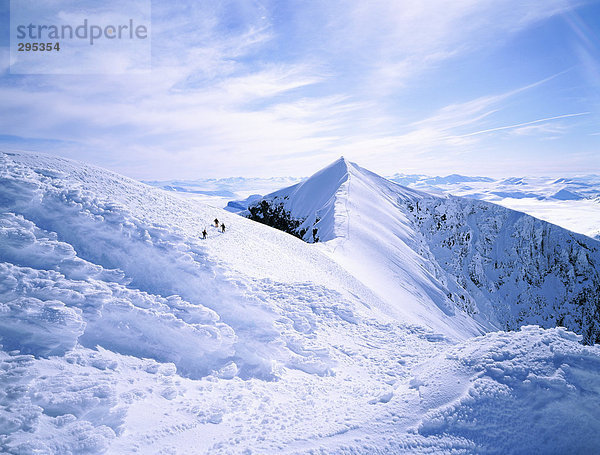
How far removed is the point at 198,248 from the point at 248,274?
9.89ft

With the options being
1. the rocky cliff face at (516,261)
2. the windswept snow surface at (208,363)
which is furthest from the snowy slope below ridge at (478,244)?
the windswept snow surface at (208,363)

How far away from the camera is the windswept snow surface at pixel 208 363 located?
6383mm

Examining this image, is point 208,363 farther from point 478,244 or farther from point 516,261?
point 516,261

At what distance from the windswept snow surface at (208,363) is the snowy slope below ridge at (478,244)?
44.4 meters

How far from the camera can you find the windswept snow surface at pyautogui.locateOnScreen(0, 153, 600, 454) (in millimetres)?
6383

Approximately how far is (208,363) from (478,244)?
9783 centimetres

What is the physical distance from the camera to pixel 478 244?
288 feet

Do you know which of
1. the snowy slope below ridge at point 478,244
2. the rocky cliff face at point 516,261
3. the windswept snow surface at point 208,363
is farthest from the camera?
the rocky cliff face at point 516,261

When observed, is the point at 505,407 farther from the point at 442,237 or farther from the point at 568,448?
the point at 442,237

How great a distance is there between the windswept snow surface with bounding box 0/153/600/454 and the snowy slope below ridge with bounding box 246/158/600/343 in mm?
44420

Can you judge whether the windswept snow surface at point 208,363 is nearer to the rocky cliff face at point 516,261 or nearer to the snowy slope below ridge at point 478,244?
the snowy slope below ridge at point 478,244

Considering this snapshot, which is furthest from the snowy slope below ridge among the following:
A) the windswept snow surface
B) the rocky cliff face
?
the windswept snow surface

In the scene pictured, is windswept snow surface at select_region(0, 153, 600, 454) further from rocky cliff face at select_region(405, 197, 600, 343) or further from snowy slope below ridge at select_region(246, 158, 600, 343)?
rocky cliff face at select_region(405, 197, 600, 343)

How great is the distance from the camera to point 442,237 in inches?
3110
